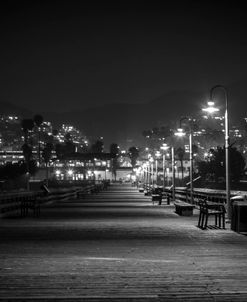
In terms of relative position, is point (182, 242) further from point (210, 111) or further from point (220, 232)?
point (210, 111)

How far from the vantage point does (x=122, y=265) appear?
520 inches

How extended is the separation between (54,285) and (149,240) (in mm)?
8308

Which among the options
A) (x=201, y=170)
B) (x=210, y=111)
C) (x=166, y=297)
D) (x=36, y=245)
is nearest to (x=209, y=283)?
(x=166, y=297)

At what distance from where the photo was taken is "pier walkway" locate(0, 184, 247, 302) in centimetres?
998

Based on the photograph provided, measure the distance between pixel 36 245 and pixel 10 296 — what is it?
7.53 meters

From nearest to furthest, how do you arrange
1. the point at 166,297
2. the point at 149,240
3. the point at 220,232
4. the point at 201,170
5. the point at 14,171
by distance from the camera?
the point at 166,297
the point at 149,240
the point at 220,232
the point at 201,170
the point at 14,171

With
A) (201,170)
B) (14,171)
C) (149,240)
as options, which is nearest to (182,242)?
(149,240)

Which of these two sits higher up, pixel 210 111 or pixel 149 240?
pixel 210 111

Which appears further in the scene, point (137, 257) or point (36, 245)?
point (36, 245)

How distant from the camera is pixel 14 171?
189 metres

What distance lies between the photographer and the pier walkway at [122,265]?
998cm

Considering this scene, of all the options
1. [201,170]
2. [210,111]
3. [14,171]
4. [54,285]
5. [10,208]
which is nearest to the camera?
[54,285]

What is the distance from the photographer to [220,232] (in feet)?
70.7

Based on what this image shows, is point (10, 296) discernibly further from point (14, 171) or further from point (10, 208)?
point (14, 171)
